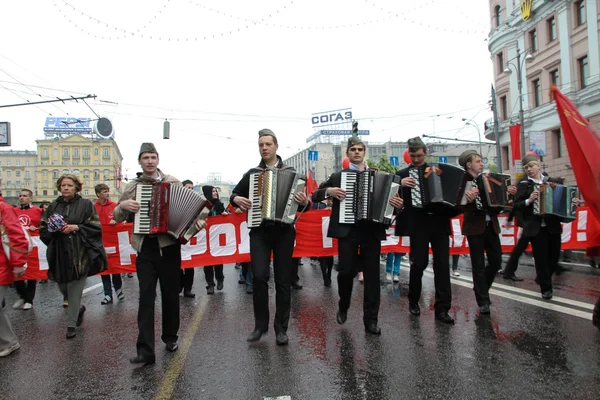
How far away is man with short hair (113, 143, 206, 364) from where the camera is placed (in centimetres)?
426

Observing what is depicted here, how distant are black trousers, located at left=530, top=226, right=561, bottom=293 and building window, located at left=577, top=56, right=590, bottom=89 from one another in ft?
95.8

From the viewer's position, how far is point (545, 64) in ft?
111

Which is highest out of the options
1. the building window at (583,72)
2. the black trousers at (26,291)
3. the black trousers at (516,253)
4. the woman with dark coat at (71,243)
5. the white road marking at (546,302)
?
the building window at (583,72)

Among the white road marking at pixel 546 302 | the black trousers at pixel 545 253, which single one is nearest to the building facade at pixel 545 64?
the white road marking at pixel 546 302

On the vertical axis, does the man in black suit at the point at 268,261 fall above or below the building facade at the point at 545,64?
below

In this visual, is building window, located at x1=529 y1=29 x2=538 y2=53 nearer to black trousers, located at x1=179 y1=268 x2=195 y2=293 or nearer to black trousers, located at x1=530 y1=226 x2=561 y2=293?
black trousers, located at x1=530 y1=226 x2=561 y2=293

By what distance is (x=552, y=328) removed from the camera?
492 cm

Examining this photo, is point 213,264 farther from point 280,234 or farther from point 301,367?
point 301,367

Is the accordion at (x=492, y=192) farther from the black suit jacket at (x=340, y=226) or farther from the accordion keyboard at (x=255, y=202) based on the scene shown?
the accordion keyboard at (x=255, y=202)

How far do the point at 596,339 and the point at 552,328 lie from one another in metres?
0.50

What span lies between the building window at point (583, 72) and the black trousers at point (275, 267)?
3289 cm

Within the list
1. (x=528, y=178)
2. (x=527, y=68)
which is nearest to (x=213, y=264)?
(x=528, y=178)

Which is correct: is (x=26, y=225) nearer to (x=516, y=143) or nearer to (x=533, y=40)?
(x=516, y=143)

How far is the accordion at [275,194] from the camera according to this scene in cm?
462
